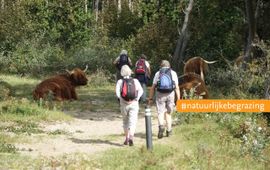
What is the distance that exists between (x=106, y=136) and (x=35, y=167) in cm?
391

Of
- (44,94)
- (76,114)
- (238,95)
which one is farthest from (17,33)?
(238,95)

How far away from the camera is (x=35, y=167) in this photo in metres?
10.6

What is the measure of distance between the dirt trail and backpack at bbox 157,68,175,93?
1.28 m

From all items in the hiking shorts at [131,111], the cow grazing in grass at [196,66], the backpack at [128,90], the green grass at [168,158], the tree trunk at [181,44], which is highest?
the tree trunk at [181,44]

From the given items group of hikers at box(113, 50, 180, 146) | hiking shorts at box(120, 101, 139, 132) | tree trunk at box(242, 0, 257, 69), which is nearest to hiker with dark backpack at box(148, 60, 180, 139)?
group of hikers at box(113, 50, 180, 146)

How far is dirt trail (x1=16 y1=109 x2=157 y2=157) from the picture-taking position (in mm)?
12648

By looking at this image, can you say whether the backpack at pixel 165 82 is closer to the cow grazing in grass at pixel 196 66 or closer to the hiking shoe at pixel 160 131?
the hiking shoe at pixel 160 131

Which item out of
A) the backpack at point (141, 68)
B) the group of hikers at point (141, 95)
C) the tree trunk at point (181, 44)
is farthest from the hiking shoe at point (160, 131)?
the tree trunk at point (181, 44)

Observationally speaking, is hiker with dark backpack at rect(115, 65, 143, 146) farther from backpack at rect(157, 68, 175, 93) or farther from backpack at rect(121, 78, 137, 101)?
backpack at rect(157, 68, 175, 93)

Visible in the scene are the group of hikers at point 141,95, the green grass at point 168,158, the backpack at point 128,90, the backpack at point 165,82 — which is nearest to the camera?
the green grass at point 168,158

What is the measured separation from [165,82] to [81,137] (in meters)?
2.57

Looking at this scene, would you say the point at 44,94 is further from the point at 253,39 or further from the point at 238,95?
the point at 253,39

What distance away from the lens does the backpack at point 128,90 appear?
12.4m

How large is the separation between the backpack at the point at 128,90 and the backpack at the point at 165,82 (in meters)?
0.94
